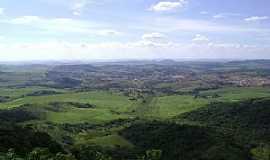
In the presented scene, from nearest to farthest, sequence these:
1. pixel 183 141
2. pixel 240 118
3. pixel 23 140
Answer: pixel 23 140
pixel 183 141
pixel 240 118

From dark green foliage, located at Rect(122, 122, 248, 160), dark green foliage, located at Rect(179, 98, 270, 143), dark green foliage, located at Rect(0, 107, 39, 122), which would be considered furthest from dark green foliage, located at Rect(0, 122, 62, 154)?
dark green foliage, located at Rect(179, 98, 270, 143)

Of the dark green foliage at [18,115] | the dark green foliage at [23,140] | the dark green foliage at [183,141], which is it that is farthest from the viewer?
the dark green foliage at [18,115]

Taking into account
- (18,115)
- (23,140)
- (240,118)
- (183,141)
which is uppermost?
(23,140)

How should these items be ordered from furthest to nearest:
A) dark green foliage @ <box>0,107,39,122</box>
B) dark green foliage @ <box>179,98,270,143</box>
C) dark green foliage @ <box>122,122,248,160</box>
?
dark green foliage @ <box>0,107,39,122</box>, dark green foliage @ <box>179,98,270,143</box>, dark green foliage @ <box>122,122,248,160</box>

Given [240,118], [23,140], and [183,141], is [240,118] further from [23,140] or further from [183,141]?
[23,140]

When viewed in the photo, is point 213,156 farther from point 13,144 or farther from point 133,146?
point 13,144

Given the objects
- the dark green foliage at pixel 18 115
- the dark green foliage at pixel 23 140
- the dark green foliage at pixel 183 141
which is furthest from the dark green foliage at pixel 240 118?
the dark green foliage at pixel 23 140

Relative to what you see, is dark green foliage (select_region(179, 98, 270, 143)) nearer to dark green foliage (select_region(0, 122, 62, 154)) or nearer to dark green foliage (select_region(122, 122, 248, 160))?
dark green foliage (select_region(122, 122, 248, 160))

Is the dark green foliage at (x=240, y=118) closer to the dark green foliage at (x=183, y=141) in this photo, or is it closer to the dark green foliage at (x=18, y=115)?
the dark green foliage at (x=183, y=141)

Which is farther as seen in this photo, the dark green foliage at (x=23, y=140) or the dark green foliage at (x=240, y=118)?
the dark green foliage at (x=240, y=118)

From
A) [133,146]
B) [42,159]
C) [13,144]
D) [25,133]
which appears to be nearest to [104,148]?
[133,146]

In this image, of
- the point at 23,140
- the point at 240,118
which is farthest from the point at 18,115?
the point at 240,118
